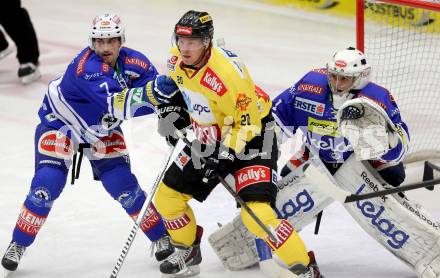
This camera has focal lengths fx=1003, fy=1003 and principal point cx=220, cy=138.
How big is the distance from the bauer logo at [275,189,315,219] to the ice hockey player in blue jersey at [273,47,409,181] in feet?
0.58

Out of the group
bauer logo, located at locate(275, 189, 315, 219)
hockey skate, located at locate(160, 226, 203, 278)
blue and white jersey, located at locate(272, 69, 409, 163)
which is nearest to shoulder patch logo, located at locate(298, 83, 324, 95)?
blue and white jersey, located at locate(272, 69, 409, 163)

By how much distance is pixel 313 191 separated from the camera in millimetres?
4512

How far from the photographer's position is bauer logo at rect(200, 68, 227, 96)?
4.11 meters

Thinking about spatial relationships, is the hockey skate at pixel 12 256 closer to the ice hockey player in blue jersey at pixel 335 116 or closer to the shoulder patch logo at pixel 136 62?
the shoulder patch logo at pixel 136 62

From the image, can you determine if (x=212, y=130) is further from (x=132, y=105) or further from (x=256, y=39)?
(x=256, y=39)

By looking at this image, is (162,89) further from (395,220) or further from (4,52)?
(4,52)

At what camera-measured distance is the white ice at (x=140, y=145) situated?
187 inches

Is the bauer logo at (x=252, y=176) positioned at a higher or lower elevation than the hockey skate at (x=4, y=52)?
higher

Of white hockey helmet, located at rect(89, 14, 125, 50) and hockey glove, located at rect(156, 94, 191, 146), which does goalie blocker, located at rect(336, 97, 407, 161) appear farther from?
white hockey helmet, located at rect(89, 14, 125, 50)

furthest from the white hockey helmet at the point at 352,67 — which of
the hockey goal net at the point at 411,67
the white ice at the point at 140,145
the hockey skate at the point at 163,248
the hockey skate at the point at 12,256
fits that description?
the hockey skate at the point at 12,256

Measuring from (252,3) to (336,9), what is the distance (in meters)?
0.90

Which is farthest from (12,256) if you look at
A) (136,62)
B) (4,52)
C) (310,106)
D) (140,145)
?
(4,52)

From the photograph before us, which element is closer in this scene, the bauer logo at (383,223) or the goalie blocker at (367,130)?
the goalie blocker at (367,130)

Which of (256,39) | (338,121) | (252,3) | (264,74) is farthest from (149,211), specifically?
(252,3)
